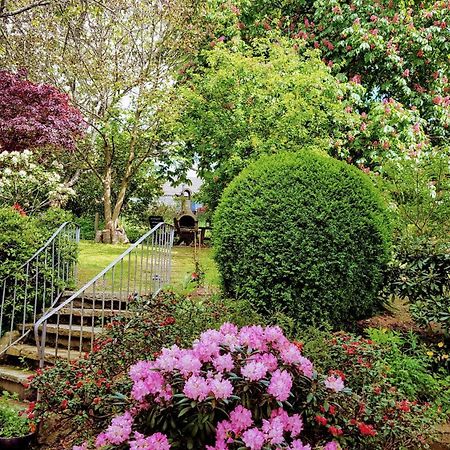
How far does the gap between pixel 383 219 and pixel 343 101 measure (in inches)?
212

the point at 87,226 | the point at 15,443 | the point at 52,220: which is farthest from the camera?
the point at 87,226

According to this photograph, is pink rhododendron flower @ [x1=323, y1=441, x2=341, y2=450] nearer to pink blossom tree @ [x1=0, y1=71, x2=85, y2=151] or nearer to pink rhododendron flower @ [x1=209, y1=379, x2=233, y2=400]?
pink rhododendron flower @ [x1=209, y1=379, x2=233, y2=400]

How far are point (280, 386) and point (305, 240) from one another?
226 centimetres

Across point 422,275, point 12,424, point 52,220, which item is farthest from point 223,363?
point 52,220

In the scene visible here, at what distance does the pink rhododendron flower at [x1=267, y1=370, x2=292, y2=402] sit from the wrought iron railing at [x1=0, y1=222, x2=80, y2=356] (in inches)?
145

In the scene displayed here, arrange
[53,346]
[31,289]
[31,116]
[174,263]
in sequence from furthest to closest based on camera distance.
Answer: [174,263] → [31,116] → [31,289] → [53,346]

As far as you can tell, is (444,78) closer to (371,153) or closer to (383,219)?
(371,153)

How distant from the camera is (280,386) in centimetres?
188

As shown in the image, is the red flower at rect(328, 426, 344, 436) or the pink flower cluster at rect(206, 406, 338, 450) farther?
the red flower at rect(328, 426, 344, 436)

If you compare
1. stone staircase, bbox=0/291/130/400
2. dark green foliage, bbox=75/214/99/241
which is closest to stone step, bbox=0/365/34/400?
stone staircase, bbox=0/291/130/400

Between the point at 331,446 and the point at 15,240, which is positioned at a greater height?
the point at 15,240

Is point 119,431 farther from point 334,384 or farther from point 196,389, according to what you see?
point 334,384

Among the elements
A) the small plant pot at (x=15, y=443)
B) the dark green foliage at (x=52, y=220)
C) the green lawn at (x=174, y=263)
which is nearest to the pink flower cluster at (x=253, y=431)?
the small plant pot at (x=15, y=443)

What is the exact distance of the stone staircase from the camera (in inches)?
174
